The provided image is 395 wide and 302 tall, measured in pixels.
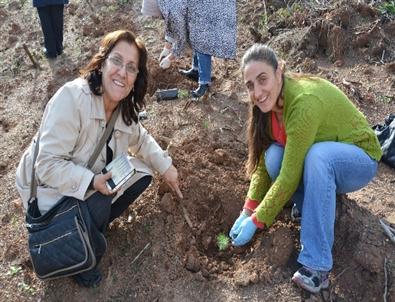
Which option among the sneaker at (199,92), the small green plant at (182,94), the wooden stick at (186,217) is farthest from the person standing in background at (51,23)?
the wooden stick at (186,217)

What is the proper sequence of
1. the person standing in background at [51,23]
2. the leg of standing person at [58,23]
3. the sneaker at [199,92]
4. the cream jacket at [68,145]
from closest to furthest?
1. the cream jacket at [68,145]
2. the sneaker at [199,92]
3. the person standing in background at [51,23]
4. the leg of standing person at [58,23]

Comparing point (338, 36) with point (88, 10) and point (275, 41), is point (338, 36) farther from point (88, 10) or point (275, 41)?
point (88, 10)

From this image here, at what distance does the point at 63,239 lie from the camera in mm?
2459

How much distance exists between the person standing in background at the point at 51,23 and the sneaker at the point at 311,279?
11.3 ft

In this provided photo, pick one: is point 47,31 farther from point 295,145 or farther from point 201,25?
point 295,145

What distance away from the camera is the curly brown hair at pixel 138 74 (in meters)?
2.53

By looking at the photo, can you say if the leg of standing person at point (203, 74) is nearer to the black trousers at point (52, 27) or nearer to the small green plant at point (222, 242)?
the small green plant at point (222, 242)

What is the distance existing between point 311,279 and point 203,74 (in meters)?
2.07

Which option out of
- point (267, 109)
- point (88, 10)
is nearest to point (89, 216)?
point (267, 109)

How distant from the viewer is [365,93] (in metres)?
4.24

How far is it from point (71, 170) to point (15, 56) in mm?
3209

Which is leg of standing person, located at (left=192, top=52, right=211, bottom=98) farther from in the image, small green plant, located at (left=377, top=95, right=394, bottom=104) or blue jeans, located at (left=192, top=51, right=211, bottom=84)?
small green plant, located at (left=377, top=95, right=394, bottom=104)

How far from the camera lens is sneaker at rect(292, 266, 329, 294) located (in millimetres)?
2602

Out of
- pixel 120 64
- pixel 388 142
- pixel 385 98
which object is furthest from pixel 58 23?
pixel 388 142
